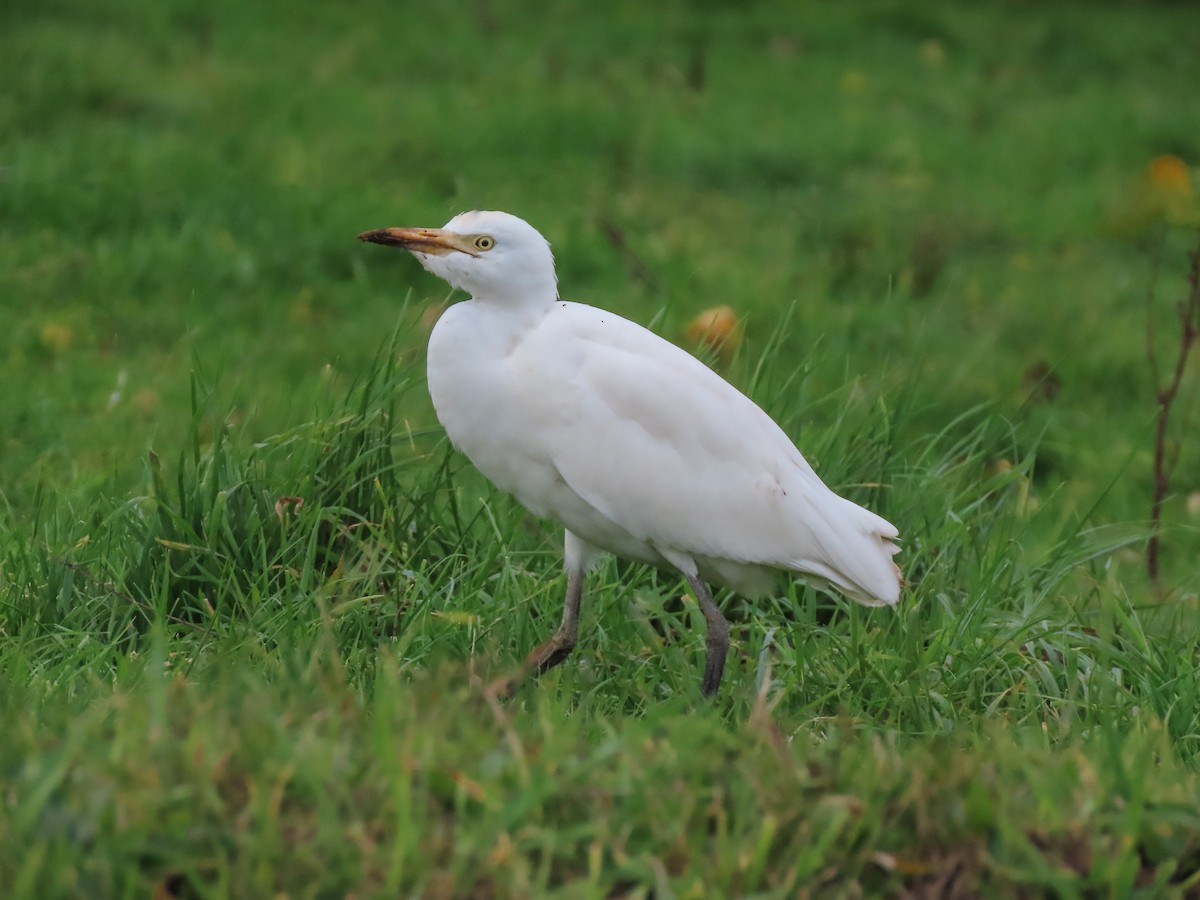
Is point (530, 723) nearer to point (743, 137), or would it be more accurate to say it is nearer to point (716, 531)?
point (716, 531)

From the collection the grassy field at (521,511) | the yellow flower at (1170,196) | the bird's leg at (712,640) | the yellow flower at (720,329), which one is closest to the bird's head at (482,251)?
the grassy field at (521,511)

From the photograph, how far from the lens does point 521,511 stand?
13.6 feet

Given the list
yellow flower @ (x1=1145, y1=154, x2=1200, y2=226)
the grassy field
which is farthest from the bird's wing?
yellow flower @ (x1=1145, y1=154, x2=1200, y2=226)

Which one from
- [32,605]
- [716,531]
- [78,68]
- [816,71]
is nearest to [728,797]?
[716,531]

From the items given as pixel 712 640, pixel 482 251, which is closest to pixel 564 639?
pixel 712 640

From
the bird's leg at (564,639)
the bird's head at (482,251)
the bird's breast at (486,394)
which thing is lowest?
the bird's leg at (564,639)

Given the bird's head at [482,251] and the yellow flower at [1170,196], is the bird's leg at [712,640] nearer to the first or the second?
the bird's head at [482,251]

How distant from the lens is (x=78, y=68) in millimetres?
7801

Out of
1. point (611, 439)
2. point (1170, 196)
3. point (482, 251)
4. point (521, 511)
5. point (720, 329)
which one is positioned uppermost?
point (482, 251)

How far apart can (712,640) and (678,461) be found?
39cm

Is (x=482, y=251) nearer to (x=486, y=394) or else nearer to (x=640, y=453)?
(x=486, y=394)

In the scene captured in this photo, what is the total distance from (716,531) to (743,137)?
5.45m

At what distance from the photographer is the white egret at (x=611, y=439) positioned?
3.32 m

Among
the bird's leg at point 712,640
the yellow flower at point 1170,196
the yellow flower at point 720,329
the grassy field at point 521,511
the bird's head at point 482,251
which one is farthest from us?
the yellow flower at point 1170,196
